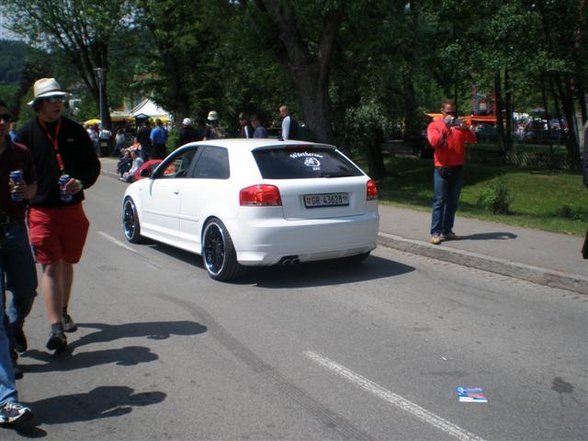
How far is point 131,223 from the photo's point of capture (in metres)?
9.99

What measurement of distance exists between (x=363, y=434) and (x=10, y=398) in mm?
2020

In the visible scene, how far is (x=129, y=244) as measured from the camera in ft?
32.5

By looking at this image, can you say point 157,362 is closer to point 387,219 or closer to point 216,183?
point 216,183

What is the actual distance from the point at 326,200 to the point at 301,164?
0.54 m

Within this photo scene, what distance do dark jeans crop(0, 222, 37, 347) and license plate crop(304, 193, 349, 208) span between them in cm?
337

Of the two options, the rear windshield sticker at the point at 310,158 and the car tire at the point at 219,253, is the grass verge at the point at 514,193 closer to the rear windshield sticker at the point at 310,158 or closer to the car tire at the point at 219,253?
the rear windshield sticker at the point at 310,158

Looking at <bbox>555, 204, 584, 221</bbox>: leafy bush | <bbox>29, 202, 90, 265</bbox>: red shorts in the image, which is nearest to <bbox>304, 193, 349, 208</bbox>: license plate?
<bbox>29, 202, 90, 265</bbox>: red shorts

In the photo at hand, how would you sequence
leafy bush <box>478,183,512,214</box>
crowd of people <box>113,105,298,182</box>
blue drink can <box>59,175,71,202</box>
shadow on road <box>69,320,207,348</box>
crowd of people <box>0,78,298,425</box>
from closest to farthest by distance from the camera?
crowd of people <box>0,78,298,425</box>, blue drink can <box>59,175,71,202</box>, shadow on road <box>69,320,207,348</box>, leafy bush <box>478,183,512,214</box>, crowd of people <box>113,105,298,182</box>

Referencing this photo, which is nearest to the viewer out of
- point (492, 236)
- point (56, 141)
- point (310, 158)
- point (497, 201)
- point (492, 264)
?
point (56, 141)

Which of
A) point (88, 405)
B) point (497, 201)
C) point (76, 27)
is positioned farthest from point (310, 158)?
point (76, 27)

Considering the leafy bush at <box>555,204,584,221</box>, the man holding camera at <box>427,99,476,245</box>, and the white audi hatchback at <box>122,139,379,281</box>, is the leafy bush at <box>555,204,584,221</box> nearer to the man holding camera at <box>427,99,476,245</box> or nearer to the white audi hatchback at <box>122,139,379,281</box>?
the man holding camera at <box>427,99,476,245</box>

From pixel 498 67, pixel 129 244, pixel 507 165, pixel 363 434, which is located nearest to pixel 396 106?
pixel 498 67

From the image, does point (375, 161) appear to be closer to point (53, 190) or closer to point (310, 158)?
point (310, 158)

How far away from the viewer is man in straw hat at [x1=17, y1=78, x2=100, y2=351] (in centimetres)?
497
